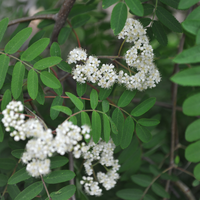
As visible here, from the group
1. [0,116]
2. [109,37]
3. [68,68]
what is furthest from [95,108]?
[109,37]

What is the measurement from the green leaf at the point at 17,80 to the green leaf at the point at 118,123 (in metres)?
0.69

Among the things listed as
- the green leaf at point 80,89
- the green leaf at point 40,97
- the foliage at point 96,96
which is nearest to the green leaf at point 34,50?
the foliage at point 96,96

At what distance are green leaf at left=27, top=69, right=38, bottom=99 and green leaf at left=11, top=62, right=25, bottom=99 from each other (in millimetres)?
47

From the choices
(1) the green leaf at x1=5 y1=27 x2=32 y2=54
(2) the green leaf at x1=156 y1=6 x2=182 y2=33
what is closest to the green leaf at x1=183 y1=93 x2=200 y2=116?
(2) the green leaf at x1=156 y1=6 x2=182 y2=33

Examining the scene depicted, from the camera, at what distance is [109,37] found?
9.20 ft

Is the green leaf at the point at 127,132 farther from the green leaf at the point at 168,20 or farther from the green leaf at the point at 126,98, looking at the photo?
the green leaf at the point at 168,20

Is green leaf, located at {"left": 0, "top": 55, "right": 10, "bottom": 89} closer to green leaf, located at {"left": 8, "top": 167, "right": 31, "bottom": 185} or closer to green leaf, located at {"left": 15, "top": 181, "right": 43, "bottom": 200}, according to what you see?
green leaf, located at {"left": 8, "top": 167, "right": 31, "bottom": 185}

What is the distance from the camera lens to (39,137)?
117cm

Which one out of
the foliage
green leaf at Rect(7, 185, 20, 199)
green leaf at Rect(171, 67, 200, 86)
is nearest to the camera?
green leaf at Rect(171, 67, 200, 86)

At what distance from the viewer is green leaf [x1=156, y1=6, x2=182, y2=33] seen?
1580mm

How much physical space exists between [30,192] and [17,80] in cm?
76

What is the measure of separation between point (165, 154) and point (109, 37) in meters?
1.64

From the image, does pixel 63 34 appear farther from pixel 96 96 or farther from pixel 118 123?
pixel 118 123

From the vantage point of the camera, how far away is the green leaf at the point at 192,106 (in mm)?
1020
